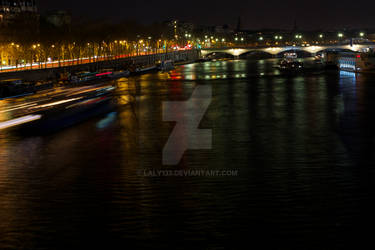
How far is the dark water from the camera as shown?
298 inches

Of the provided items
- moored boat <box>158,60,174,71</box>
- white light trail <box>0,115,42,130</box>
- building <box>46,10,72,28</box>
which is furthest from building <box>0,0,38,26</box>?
white light trail <box>0,115,42,130</box>

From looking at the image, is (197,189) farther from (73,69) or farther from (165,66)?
(165,66)

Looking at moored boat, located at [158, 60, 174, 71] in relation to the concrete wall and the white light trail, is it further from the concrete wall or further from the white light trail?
the white light trail

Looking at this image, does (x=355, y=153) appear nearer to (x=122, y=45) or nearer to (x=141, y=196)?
(x=141, y=196)

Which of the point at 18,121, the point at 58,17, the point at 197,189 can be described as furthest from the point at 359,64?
the point at 58,17

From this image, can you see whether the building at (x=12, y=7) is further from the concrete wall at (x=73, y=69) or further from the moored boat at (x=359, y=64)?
the moored boat at (x=359, y=64)

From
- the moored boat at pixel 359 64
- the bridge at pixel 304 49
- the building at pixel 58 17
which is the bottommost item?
the moored boat at pixel 359 64

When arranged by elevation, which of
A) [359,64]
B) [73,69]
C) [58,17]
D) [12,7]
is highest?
[12,7]

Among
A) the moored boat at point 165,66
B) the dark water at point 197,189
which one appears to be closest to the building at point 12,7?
the moored boat at point 165,66

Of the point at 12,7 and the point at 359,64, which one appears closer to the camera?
the point at 359,64

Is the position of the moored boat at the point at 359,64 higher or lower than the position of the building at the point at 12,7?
lower

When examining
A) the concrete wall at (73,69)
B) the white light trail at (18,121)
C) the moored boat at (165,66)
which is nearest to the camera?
the white light trail at (18,121)

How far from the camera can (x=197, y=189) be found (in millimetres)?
10117

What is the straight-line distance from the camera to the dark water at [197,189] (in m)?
7.57
